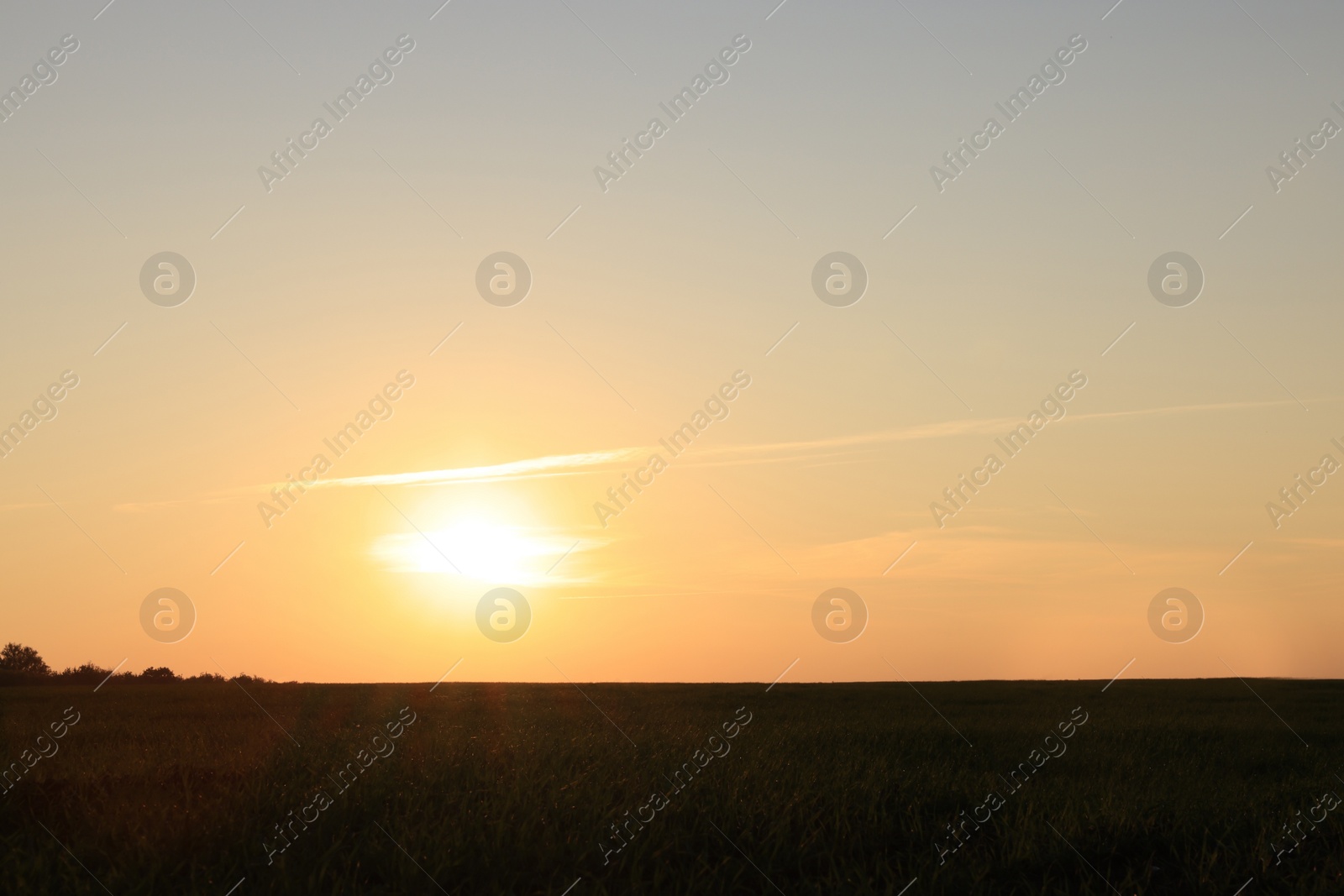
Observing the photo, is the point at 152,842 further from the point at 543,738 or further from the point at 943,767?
the point at 943,767

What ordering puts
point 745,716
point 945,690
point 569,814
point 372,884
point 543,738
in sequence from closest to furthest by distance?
point 372,884 < point 569,814 < point 543,738 < point 745,716 < point 945,690

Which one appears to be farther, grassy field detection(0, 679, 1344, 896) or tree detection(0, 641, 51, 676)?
tree detection(0, 641, 51, 676)

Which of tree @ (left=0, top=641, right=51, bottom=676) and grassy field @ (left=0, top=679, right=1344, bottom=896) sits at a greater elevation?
tree @ (left=0, top=641, right=51, bottom=676)

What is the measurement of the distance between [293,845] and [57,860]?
170 cm

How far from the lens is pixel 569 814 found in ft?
28.1

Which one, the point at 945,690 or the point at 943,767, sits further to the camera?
the point at 945,690

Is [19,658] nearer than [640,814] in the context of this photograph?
No

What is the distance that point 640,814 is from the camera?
864 centimetres

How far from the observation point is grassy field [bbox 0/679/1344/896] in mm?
7488

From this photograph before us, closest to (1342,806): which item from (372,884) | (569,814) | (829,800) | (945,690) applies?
(829,800)

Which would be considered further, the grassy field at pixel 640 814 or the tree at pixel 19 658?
the tree at pixel 19 658

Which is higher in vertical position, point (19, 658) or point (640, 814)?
point (19, 658)

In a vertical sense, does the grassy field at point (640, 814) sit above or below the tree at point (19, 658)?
below

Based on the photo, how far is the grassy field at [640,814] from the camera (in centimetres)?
749
